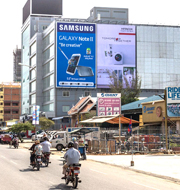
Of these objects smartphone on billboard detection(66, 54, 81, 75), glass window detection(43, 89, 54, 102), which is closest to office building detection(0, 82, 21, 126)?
glass window detection(43, 89, 54, 102)

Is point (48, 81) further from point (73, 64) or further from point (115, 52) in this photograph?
point (115, 52)

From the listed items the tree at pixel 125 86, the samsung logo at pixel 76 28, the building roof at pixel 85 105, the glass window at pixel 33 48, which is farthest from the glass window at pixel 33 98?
the building roof at pixel 85 105

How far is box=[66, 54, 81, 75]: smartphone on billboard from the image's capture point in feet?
307

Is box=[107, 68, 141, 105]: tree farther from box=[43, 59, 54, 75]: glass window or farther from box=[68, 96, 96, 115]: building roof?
box=[43, 59, 54, 75]: glass window

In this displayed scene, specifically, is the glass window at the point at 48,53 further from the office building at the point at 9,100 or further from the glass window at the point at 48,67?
the office building at the point at 9,100

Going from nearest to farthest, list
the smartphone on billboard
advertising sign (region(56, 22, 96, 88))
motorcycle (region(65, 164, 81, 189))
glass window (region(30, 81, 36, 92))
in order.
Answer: motorcycle (region(65, 164, 81, 189)), the smartphone on billboard, advertising sign (region(56, 22, 96, 88)), glass window (region(30, 81, 36, 92))

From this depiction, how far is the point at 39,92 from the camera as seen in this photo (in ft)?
350

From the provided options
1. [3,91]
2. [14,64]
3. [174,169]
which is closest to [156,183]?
[174,169]

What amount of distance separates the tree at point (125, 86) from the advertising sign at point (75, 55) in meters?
5.32

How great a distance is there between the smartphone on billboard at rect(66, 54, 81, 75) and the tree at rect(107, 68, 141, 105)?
25.4 feet

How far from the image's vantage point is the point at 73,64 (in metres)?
94.1

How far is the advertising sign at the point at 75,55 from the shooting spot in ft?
307

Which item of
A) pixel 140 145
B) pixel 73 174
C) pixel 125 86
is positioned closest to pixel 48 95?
pixel 125 86

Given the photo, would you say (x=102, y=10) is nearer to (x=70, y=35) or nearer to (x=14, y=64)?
(x=70, y=35)
